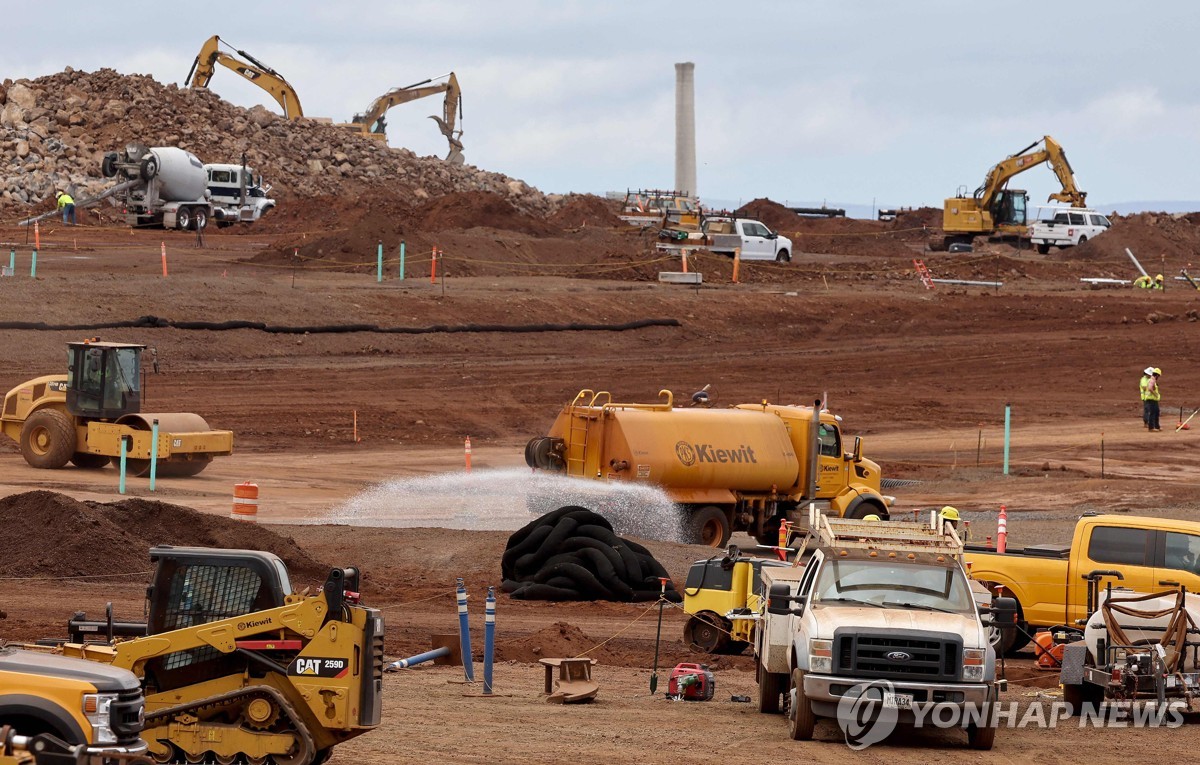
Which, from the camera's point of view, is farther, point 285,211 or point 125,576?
point 285,211

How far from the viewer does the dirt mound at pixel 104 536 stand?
70.6 feet

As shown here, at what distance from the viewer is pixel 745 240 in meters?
62.3

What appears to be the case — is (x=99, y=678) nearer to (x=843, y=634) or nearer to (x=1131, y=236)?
(x=843, y=634)

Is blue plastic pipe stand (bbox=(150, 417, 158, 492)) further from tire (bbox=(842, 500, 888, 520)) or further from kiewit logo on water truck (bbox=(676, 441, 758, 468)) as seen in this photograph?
tire (bbox=(842, 500, 888, 520))

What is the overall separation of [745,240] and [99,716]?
5419cm

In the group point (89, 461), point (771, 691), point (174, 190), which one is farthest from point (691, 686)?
point (174, 190)

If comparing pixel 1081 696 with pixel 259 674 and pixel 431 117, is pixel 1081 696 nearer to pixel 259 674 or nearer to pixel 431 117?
pixel 259 674

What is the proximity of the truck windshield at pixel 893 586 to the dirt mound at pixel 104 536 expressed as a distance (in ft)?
31.6

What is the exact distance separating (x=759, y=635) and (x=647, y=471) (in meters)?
10.3

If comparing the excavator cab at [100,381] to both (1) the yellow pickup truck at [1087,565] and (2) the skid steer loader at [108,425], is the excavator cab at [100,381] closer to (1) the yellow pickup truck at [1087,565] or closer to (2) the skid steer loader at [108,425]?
(2) the skid steer loader at [108,425]

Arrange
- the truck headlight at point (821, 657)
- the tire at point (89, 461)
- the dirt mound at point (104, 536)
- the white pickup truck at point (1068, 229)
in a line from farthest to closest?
the white pickup truck at point (1068, 229), the tire at point (89, 461), the dirt mound at point (104, 536), the truck headlight at point (821, 657)

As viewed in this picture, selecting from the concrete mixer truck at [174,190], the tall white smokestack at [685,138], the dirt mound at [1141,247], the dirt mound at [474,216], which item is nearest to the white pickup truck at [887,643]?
the dirt mound at [474,216]

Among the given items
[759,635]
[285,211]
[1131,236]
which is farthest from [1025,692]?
[1131,236]

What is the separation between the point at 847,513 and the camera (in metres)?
26.8
